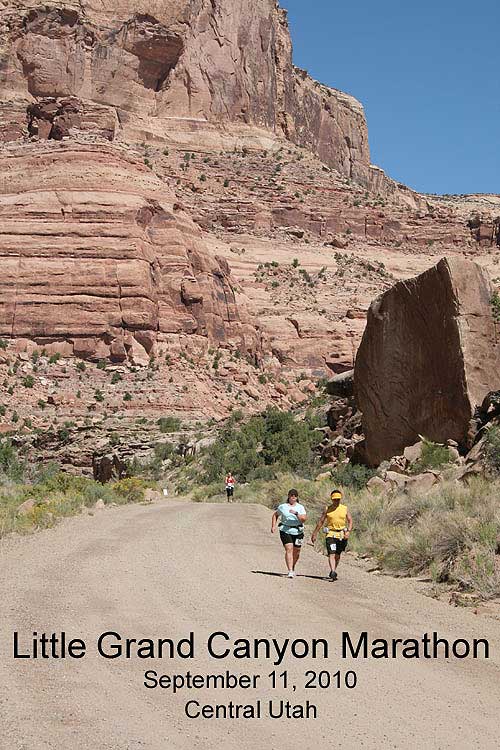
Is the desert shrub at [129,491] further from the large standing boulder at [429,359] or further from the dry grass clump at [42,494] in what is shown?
the large standing boulder at [429,359]

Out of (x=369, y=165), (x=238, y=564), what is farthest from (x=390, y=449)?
(x=369, y=165)

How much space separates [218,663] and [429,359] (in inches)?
488

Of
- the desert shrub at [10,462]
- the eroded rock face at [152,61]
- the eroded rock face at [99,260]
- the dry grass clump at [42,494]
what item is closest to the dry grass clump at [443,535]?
the dry grass clump at [42,494]

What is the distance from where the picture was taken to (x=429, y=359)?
1838 cm

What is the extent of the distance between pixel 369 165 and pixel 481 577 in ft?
466

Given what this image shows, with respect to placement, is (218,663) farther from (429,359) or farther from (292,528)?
(429,359)

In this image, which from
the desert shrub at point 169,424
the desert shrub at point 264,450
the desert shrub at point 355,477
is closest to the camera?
the desert shrub at point 355,477

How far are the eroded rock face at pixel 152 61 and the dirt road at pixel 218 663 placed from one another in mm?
74303

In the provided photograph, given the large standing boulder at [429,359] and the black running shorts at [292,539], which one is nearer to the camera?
the black running shorts at [292,539]

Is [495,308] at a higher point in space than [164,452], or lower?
higher

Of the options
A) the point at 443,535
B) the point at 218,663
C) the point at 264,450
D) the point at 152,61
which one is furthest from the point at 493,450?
the point at 152,61

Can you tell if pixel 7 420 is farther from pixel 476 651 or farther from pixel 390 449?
pixel 476 651

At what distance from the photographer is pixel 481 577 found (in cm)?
1007

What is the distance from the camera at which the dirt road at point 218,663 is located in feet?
18.0
